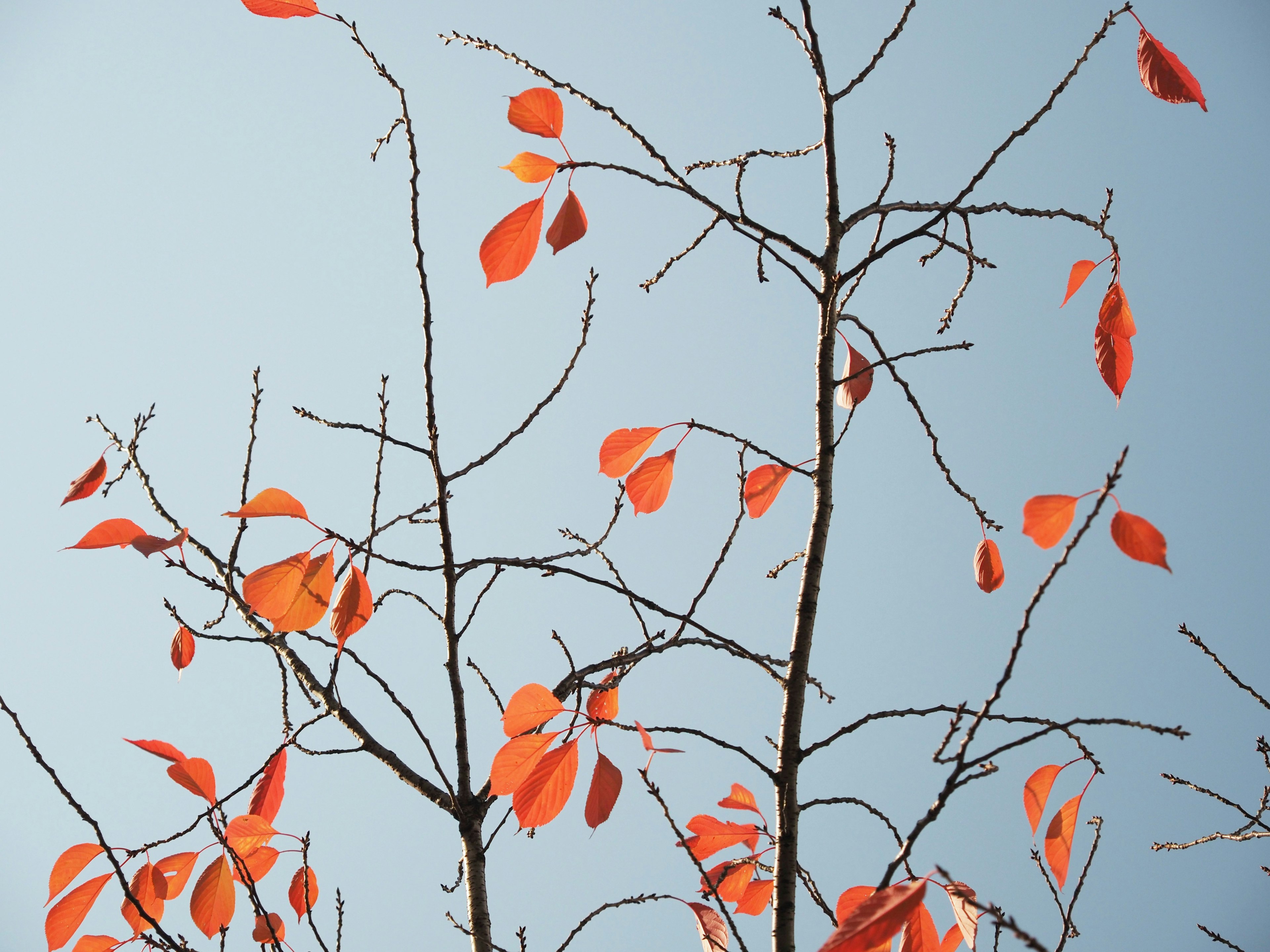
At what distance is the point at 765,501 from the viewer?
868 mm

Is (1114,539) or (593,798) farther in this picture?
(593,798)

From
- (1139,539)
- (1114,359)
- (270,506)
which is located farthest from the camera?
(1114,359)

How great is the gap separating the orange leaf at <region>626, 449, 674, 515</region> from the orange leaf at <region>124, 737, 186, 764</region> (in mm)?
510

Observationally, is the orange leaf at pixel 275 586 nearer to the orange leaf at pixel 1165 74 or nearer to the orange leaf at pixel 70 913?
the orange leaf at pixel 70 913

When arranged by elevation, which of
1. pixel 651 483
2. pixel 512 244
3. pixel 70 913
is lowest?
pixel 70 913

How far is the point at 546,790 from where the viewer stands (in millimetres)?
693

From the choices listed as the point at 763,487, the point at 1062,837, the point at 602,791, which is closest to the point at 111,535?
the point at 602,791

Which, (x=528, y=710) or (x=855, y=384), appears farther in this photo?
(x=855, y=384)

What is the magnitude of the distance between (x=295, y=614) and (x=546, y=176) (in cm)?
44

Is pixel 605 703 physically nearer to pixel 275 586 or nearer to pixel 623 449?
pixel 623 449

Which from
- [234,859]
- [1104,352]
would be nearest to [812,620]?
[1104,352]

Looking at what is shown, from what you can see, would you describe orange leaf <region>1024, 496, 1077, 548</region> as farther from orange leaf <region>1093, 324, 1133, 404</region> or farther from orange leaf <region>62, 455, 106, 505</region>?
orange leaf <region>62, 455, 106, 505</region>

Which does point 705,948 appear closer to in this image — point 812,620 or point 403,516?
point 812,620

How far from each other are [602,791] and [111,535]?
47 centimetres
